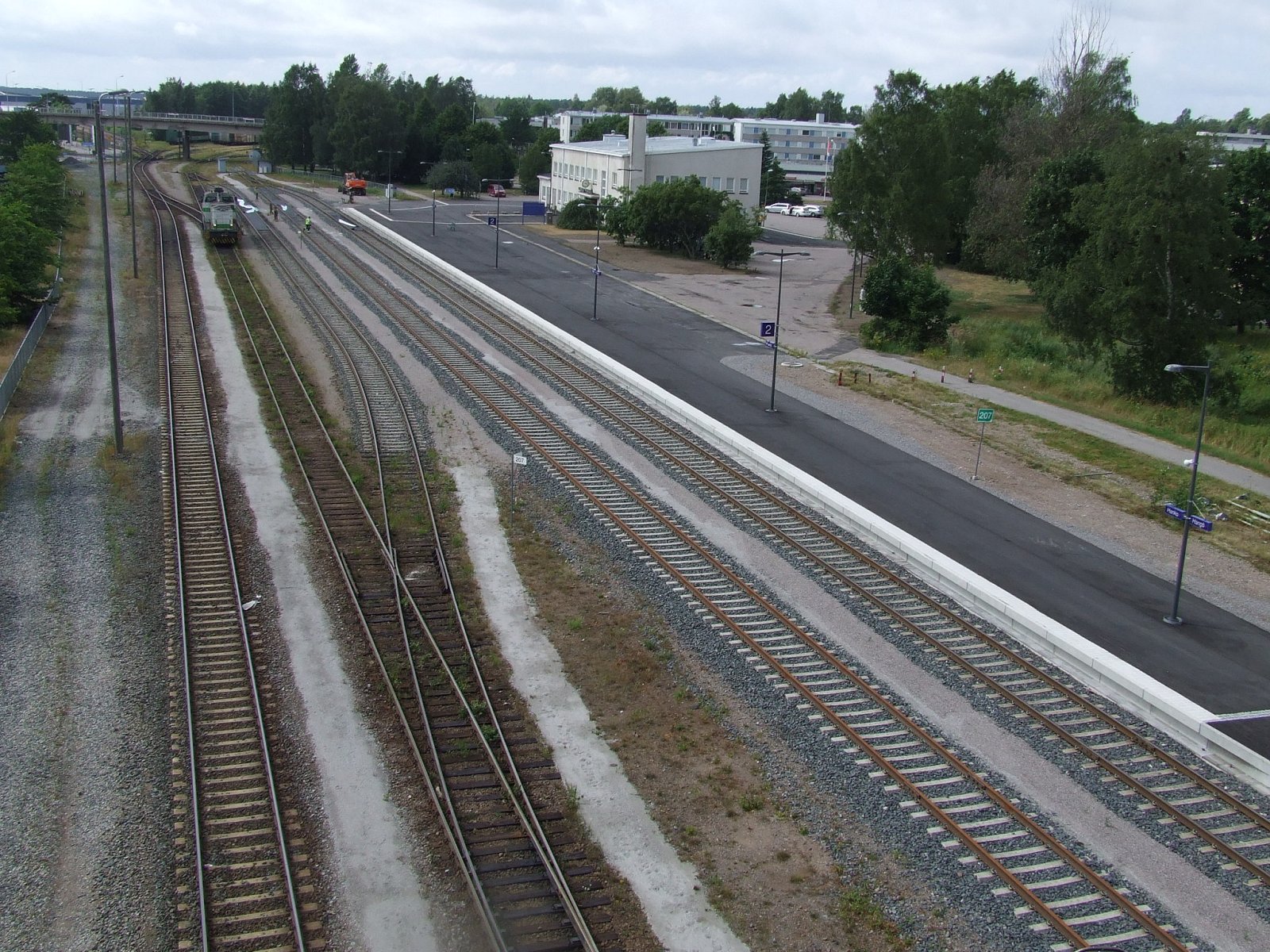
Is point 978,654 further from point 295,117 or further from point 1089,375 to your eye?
point 295,117

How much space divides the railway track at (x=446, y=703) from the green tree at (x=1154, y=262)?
22.5 meters

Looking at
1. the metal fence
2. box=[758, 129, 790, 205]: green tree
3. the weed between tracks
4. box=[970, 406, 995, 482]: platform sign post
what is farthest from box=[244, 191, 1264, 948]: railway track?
box=[758, 129, 790, 205]: green tree

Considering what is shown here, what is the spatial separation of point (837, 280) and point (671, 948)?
188ft

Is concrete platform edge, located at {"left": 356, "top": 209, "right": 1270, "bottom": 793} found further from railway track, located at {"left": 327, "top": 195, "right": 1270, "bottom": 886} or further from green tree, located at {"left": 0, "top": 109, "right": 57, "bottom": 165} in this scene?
green tree, located at {"left": 0, "top": 109, "right": 57, "bottom": 165}

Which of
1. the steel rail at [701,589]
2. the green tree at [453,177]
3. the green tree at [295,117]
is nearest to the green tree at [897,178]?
the steel rail at [701,589]

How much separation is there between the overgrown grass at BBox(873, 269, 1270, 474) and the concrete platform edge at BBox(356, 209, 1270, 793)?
1316 centimetres

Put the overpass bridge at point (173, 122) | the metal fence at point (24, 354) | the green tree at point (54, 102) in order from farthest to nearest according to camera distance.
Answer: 1. the green tree at point (54, 102)
2. the overpass bridge at point (173, 122)
3. the metal fence at point (24, 354)

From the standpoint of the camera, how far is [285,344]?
38.1m

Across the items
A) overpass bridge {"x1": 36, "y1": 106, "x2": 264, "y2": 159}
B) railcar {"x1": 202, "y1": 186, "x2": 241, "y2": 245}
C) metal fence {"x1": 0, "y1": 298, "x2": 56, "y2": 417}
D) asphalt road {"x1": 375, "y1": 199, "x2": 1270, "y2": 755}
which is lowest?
asphalt road {"x1": 375, "y1": 199, "x2": 1270, "y2": 755}

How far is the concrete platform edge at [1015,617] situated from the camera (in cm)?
1527

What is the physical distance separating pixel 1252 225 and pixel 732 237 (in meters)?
28.2

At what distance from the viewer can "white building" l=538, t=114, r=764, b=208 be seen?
7888 centimetres

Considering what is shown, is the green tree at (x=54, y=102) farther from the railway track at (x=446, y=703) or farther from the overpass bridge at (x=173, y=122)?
the railway track at (x=446, y=703)

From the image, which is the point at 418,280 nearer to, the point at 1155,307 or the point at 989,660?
the point at 1155,307
